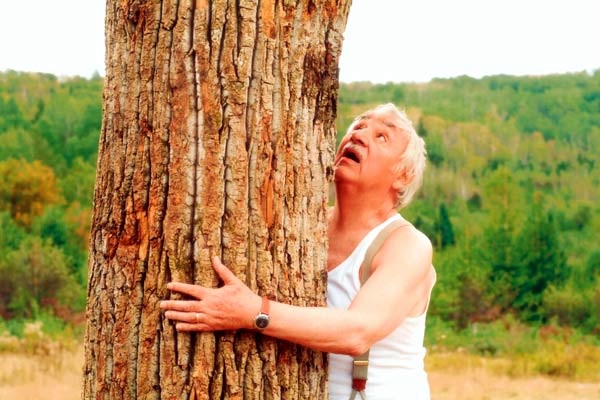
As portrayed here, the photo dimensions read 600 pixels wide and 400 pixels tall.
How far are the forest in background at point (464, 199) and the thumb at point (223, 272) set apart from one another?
155 cm

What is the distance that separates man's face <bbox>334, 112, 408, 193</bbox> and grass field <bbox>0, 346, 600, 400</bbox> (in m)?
13.6

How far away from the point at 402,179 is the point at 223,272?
1.03 metres

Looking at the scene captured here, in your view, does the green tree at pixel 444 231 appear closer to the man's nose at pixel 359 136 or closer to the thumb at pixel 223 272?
Result: the man's nose at pixel 359 136

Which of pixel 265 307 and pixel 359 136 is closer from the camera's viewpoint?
pixel 265 307

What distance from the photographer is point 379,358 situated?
312 cm

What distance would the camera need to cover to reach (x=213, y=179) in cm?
262

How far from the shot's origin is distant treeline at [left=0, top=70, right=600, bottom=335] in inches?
1485

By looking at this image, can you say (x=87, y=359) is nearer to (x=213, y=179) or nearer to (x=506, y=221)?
(x=213, y=179)

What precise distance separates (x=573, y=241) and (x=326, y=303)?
61255mm

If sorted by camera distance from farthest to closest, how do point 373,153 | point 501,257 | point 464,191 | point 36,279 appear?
point 464,191
point 501,257
point 36,279
point 373,153

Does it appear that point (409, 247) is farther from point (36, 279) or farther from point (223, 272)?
point (36, 279)

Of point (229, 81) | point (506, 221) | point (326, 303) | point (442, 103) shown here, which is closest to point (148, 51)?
point (229, 81)

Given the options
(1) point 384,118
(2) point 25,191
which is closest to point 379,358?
(1) point 384,118

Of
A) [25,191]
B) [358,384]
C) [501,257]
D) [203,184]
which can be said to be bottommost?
[501,257]
